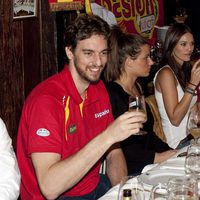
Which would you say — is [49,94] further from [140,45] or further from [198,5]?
[198,5]

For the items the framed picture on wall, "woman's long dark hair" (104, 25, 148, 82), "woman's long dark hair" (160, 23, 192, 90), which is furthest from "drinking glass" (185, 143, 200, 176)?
the framed picture on wall

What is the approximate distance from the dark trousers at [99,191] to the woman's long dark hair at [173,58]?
1.25 metres

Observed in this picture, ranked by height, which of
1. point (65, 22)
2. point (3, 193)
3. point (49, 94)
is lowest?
point (3, 193)

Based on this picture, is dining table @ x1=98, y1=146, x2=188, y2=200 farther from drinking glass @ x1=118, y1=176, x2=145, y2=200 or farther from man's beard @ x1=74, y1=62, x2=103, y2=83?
man's beard @ x1=74, y1=62, x2=103, y2=83

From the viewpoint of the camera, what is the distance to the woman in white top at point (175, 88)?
3639 millimetres

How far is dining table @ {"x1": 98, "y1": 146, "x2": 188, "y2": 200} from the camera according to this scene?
2098mm

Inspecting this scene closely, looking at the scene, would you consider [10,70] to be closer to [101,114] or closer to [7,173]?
[101,114]

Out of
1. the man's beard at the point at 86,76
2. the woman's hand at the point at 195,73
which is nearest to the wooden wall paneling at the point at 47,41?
the woman's hand at the point at 195,73

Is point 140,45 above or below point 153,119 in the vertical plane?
above

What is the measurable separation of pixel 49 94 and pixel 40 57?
1672mm

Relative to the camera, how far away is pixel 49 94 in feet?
7.88

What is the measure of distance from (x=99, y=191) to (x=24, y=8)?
163 cm

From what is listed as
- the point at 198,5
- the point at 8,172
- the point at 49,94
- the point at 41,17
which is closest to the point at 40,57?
the point at 41,17

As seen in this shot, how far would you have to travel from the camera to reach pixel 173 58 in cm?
393
